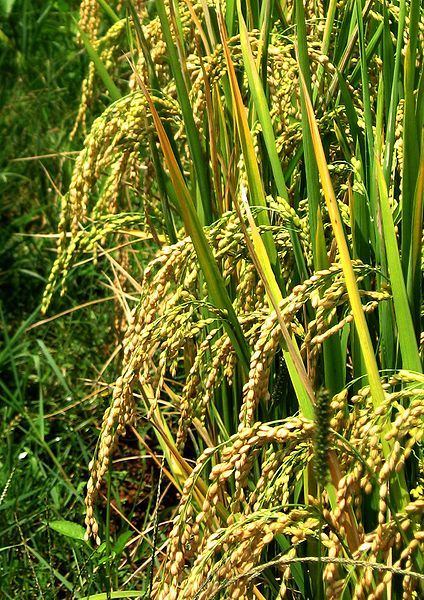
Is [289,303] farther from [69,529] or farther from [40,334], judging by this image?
[40,334]

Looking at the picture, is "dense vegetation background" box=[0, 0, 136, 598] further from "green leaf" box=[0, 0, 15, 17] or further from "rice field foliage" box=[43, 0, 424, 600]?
"rice field foliage" box=[43, 0, 424, 600]

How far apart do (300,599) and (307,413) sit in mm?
474

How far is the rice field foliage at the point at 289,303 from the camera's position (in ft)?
4.66

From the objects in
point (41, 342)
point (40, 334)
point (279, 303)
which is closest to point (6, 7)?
point (40, 334)

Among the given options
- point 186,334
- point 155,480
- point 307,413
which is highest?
point 186,334

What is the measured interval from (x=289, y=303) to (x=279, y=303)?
0.10ft

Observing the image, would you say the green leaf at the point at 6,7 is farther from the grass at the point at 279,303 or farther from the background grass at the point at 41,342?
the grass at the point at 279,303

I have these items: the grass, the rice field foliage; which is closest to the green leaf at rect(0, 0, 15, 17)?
the grass

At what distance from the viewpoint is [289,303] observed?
4.82 feet

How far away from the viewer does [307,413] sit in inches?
61.1

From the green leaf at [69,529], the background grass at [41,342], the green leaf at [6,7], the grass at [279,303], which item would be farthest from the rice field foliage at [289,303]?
the green leaf at [6,7]

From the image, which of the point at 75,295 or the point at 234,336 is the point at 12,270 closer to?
the point at 75,295

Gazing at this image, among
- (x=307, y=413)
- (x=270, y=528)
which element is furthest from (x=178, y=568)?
(x=307, y=413)

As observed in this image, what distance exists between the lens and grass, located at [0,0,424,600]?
1426 mm
